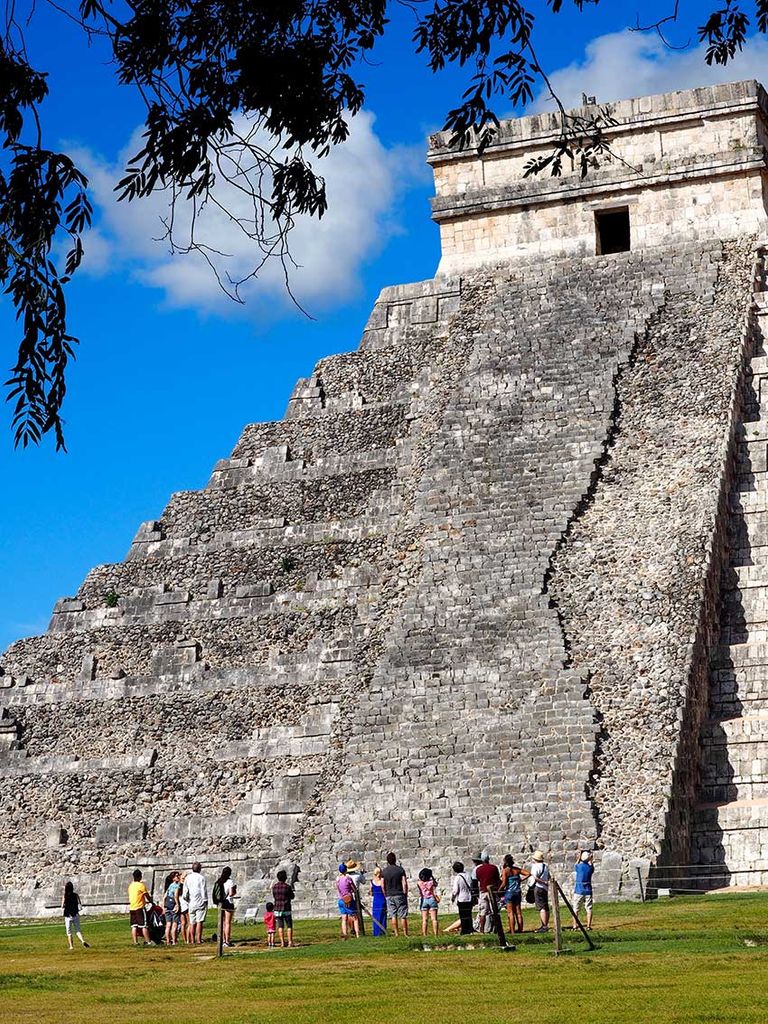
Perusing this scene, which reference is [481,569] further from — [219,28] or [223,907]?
[219,28]

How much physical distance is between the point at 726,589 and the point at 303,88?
14.6 m

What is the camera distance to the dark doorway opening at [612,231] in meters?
32.4

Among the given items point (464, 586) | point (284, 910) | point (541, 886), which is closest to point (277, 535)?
point (464, 586)

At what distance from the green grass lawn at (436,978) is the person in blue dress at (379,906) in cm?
64

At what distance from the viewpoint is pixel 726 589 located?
25.7m

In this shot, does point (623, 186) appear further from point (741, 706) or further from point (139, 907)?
point (139, 907)

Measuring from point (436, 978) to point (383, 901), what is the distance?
4075mm

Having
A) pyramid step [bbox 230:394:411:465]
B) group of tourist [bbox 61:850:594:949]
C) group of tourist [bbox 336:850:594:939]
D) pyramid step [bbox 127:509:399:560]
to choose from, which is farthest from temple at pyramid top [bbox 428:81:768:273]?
group of tourist [bbox 336:850:594:939]

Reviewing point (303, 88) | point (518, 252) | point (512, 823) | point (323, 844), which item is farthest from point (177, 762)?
point (303, 88)

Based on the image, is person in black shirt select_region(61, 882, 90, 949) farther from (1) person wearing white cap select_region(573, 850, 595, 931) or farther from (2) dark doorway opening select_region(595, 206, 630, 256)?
(2) dark doorway opening select_region(595, 206, 630, 256)

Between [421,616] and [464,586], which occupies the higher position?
[464,586]

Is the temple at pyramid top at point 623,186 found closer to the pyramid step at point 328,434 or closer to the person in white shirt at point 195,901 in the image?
the pyramid step at point 328,434

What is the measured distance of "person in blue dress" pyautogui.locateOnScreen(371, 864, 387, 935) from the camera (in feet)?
66.2

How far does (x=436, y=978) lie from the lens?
53.3 feet
